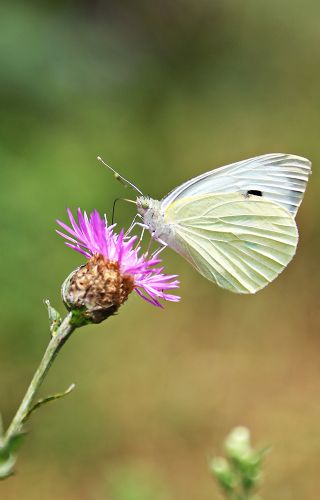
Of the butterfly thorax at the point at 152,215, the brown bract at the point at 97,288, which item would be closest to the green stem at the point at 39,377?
the brown bract at the point at 97,288

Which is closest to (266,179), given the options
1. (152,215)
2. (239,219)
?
(239,219)

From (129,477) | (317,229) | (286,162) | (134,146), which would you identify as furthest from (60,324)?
(317,229)

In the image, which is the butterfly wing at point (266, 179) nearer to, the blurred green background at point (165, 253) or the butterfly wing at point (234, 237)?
the butterfly wing at point (234, 237)

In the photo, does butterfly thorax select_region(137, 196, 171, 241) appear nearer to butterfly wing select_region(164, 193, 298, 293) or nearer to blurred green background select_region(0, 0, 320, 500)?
butterfly wing select_region(164, 193, 298, 293)

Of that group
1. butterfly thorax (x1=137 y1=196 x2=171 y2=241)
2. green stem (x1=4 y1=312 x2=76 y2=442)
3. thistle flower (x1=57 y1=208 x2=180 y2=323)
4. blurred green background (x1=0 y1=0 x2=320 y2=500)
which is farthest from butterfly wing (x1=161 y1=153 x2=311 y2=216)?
blurred green background (x1=0 y1=0 x2=320 y2=500)

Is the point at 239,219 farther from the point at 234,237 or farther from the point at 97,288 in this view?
the point at 97,288

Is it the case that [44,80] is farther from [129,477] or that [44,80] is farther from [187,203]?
[129,477]

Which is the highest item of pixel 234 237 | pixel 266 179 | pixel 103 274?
pixel 103 274
